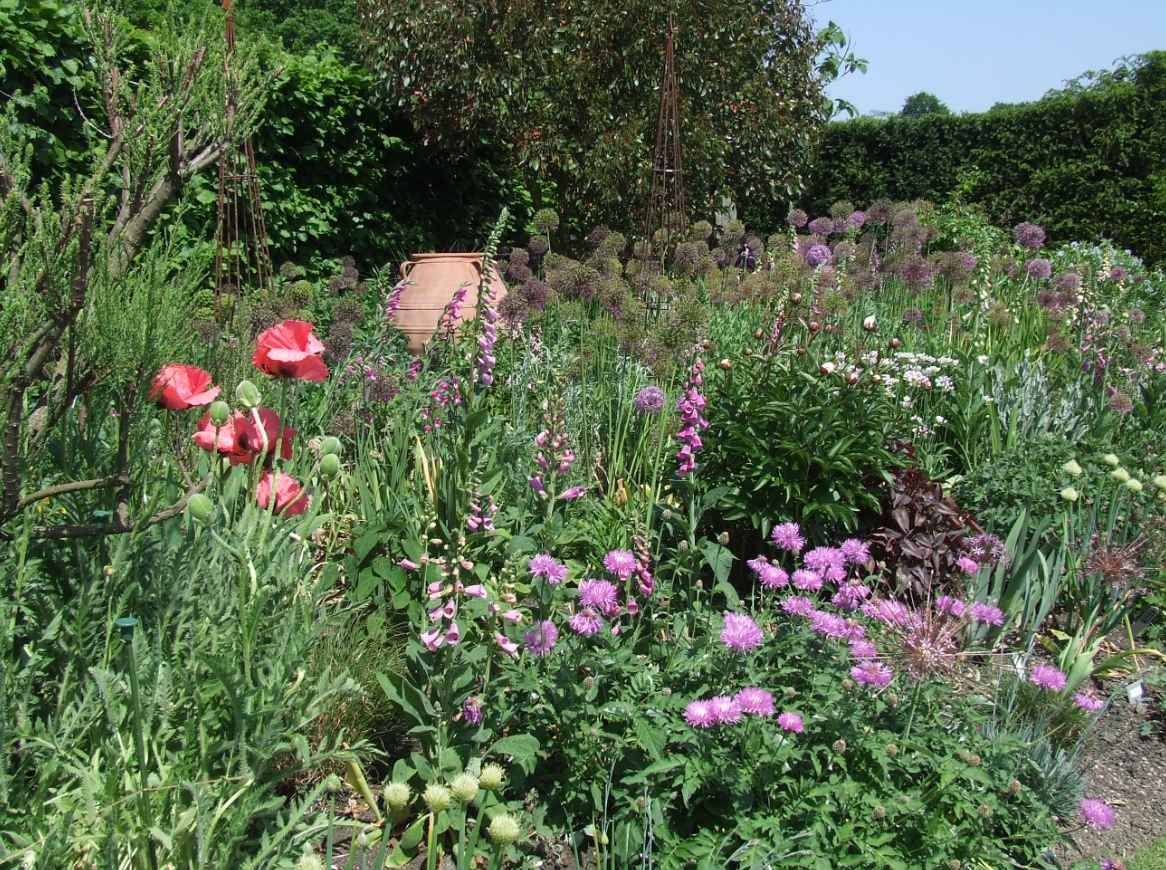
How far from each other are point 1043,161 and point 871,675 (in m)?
12.6

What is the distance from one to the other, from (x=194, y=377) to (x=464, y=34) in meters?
6.88

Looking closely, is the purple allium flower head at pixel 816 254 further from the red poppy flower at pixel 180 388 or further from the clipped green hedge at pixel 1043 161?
the clipped green hedge at pixel 1043 161

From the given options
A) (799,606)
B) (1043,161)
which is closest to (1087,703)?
(799,606)

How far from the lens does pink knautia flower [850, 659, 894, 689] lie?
71.5 inches

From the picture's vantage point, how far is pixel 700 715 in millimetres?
1703

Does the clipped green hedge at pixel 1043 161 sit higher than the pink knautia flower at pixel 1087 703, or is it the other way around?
the clipped green hedge at pixel 1043 161

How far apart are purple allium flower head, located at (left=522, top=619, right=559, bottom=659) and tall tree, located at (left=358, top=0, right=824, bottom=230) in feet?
20.5

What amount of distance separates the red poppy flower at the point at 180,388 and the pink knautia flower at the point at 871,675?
150 cm

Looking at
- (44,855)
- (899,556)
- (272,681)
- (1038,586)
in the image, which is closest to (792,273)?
(899,556)

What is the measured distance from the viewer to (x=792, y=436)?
117 inches

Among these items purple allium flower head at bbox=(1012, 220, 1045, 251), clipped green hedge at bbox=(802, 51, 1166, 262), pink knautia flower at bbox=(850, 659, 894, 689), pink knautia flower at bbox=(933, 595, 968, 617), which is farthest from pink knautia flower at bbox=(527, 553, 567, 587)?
clipped green hedge at bbox=(802, 51, 1166, 262)

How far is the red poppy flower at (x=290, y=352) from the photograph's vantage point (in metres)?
1.87

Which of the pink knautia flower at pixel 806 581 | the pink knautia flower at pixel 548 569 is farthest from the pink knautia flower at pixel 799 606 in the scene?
the pink knautia flower at pixel 548 569

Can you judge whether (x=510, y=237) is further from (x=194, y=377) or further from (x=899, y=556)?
(x=194, y=377)
